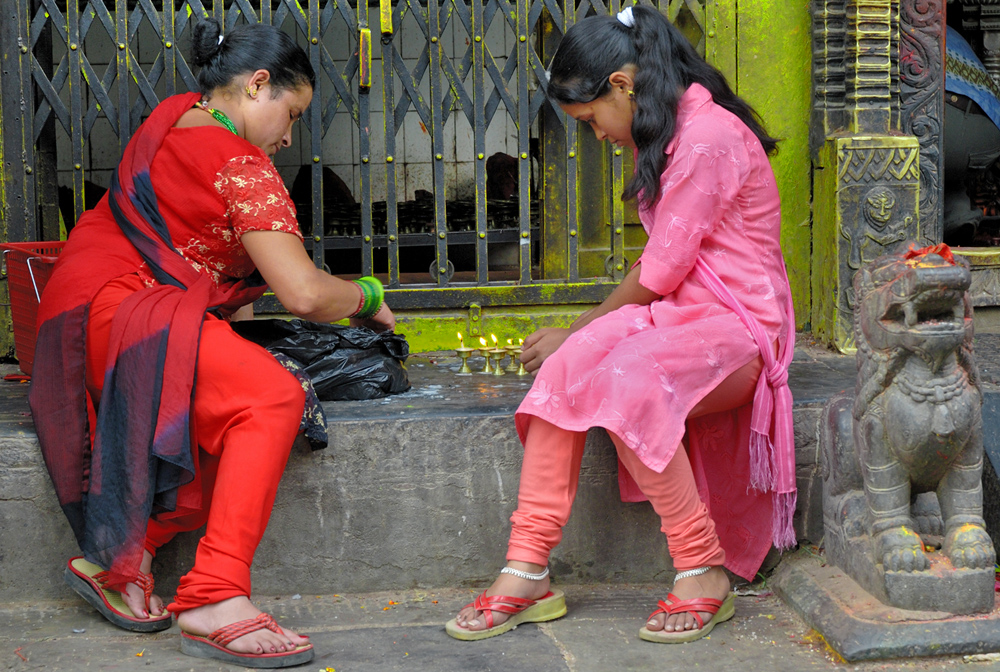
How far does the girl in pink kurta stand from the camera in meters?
2.59

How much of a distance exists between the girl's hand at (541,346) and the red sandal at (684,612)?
71 centimetres

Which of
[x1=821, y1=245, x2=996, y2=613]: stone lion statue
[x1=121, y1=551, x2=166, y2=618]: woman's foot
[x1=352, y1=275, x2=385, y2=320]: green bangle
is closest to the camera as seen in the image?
[x1=821, y1=245, x2=996, y2=613]: stone lion statue

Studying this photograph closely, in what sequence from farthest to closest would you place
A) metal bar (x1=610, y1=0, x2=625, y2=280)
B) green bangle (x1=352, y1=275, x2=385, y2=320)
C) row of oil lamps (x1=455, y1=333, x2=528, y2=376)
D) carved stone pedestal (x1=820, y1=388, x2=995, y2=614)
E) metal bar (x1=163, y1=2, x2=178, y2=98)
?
metal bar (x1=610, y1=0, x2=625, y2=280)
metal bar (x1=163, y1=2, x2=178, y2=98)
row of oil lamps (x1=455, y1=333, x2=528, y2=376)
green bangle (x1=352, y1=275, x2=385, y2=320)
carved stone pedestal (x1=820, y1=388, x2=995, y2=614)

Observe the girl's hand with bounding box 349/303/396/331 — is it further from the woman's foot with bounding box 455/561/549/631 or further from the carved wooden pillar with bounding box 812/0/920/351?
the carved wooden pillar with bounding box 812/0/920/351

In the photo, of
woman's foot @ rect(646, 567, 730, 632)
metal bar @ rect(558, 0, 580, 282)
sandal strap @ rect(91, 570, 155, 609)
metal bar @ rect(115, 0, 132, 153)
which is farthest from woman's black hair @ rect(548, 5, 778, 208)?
metal bar @ rect(115, 0, 132, 153)

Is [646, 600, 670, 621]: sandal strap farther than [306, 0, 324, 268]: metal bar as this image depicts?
No

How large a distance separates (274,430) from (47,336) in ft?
2.16

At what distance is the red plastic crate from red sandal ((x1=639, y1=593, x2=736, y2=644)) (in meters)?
2.10

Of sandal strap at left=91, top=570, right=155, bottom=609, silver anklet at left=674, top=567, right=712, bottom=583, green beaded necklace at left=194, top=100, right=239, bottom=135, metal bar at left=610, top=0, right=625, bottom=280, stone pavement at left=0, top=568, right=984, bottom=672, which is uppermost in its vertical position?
green beaded necklace at left=194, top=100, right=239, bottom=135

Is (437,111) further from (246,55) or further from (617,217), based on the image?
(246,55)

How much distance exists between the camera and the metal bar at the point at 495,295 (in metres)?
4.09

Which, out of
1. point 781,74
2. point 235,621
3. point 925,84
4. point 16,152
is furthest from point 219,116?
point 925,84

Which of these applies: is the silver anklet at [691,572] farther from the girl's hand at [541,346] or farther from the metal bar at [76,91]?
the metal bar at [76,91]

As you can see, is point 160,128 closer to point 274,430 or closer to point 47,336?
point 47,336
